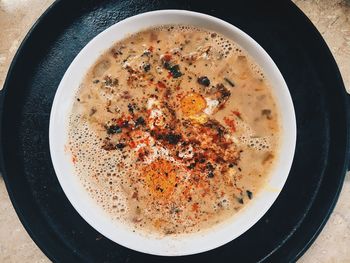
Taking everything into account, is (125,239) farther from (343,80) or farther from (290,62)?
(343,80)

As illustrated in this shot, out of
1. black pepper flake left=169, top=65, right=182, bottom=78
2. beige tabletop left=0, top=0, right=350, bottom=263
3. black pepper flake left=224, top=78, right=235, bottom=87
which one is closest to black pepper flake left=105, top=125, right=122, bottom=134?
black pepper flake left=169, top=65, right=182, bottom=78

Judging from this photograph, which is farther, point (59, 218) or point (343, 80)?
point (343, 80)

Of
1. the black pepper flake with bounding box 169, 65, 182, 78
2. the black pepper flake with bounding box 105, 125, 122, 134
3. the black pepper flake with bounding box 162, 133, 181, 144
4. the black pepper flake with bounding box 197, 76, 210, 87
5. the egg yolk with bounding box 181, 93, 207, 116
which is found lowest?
the black pepper flake with bounding box 105, 125, 122, 134

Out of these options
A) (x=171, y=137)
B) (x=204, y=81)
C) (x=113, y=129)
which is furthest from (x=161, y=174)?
(x=204, y=81)

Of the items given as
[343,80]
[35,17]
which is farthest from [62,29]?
[343,80]

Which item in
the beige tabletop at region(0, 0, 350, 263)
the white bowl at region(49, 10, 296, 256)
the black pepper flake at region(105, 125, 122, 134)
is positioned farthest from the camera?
the beige tabletop at region(0, 0, 350, 263)

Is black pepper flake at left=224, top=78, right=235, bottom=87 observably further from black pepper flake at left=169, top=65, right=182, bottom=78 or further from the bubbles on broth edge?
the bubbles on broth edge

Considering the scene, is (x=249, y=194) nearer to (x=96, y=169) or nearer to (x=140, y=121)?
(x=140, y=121)
